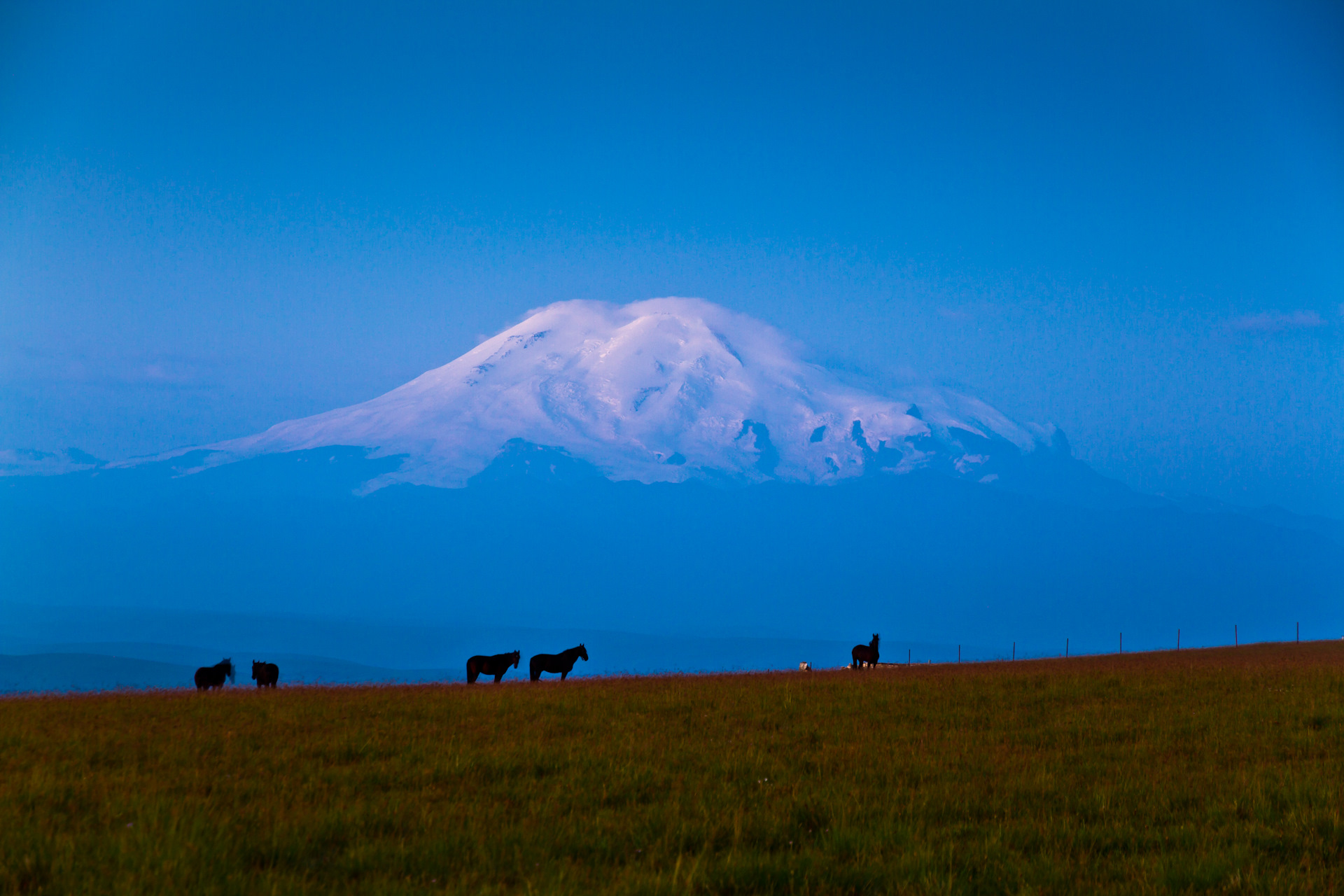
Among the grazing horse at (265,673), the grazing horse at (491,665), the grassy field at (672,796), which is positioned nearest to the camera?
the grassy field at (672,796)

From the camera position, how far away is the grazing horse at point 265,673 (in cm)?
2869

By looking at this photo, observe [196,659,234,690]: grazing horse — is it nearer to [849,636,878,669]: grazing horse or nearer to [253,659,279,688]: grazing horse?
[253,659,279,688]: grazing horse

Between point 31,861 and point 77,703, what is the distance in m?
15.0

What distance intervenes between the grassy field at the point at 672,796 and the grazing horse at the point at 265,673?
6.81 meters

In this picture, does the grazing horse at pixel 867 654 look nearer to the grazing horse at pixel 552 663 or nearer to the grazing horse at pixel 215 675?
the grazing horse at pixel 552 663

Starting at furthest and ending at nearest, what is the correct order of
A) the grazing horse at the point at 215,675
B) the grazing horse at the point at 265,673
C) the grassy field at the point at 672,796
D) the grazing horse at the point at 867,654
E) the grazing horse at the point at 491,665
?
the grazing horse at the point at 867,654, the grazing horse at the point at 491,665, the grazing horse at the point at 265,673, the grazing horse at the point at 215,675, the grassy field at the point at 672,796

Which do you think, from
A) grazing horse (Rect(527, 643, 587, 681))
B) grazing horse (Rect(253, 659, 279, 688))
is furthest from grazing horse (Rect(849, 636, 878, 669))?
grazing horse (Rect(253, 659, 279, 688))

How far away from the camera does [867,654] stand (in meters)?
40.3

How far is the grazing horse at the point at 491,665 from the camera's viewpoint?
3021 cm

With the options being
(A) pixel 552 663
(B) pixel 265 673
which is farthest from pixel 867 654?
(B) pixel 265 673

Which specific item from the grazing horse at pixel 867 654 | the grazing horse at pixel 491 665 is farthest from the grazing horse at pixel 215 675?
the grazing horse at pixel 867 654

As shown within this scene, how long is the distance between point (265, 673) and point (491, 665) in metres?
6.92

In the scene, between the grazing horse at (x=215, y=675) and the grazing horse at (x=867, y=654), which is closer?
the grazing horse at (x=215, y=675)

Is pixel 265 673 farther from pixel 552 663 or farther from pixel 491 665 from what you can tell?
pixel 552 663
